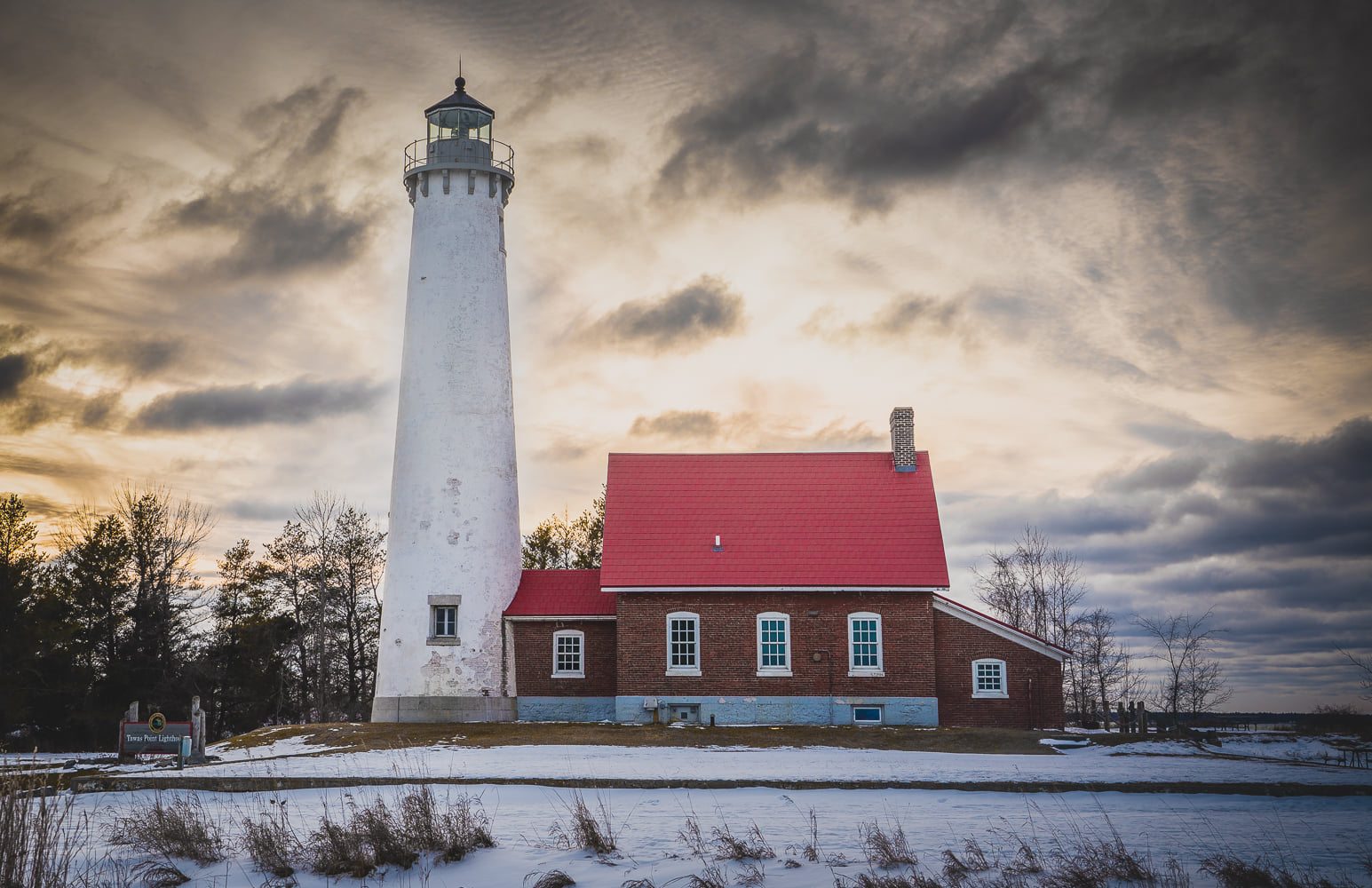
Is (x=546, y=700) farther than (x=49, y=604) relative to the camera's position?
No

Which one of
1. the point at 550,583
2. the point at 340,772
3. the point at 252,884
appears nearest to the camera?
the point at 252,884

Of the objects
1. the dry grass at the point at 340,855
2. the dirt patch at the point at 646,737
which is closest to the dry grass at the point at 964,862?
the dry grass at the point at 340,855

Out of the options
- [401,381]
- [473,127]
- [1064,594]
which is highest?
[473,127]

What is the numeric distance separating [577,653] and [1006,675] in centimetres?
1232

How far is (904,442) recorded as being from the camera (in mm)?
36094

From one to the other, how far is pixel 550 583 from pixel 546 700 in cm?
367

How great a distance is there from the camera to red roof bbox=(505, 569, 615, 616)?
3403 centimetres

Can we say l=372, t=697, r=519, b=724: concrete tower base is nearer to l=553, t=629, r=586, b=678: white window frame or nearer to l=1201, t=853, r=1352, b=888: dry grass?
l=553, t=629, r=586, b=678: white window frame

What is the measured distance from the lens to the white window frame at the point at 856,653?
3222 cm

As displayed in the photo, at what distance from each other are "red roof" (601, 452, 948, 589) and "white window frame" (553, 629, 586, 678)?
97.6 inches

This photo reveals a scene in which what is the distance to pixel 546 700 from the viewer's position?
33.8 metres

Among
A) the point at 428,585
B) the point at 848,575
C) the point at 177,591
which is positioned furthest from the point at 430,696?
the point at 177,591

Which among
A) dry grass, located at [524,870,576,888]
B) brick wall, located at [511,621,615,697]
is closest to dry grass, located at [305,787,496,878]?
dry grass, located at [524,870,576,888]

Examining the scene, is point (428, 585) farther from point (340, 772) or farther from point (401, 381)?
point (340, 772)
